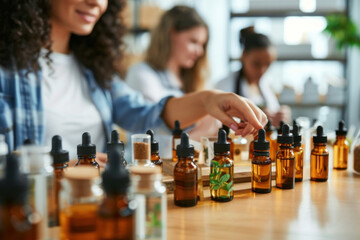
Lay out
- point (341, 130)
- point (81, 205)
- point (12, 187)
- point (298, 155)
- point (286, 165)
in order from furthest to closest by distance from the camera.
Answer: point (341, 130) < point (298, 155) < point (286, 165) < point (81, 205) < point (12, 187)

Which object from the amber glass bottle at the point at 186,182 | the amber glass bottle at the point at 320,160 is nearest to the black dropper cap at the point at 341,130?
the amber glass bottle at the point at 320,160

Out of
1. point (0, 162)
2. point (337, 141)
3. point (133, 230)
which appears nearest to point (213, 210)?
point (133, 230)

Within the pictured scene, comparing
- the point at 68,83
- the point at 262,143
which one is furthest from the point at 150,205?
the point at 68,83

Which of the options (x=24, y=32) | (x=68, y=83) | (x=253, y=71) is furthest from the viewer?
(x=253, y=71)

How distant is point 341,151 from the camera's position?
1237 millimetres

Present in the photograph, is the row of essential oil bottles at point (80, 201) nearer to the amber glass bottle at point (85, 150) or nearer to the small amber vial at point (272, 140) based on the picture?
the amber glass bottle at point (85, 150)

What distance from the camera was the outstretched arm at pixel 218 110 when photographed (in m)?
1.03

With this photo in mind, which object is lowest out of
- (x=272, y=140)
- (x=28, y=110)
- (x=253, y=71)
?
(x=272, y=140)

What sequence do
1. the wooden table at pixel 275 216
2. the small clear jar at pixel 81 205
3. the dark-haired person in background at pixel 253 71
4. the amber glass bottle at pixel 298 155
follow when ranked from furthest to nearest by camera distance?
the dark-haired person in background at pixel 253 71, the amber glass bottle at pixel 298 155, the wooden table at pixel 275 216, the small clear jar at pixel 81 205

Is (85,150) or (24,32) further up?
(24,32)

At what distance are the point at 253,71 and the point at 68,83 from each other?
1.54 meters

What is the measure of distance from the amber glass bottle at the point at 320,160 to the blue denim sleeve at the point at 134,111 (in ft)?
2.11

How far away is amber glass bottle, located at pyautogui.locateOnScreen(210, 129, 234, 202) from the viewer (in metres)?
0.86

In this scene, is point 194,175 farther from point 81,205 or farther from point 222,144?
point 81,205
